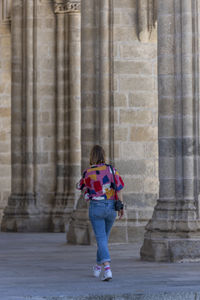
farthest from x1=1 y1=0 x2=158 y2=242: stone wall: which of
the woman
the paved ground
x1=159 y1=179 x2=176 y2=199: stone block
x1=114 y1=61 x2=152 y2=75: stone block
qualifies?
the woman

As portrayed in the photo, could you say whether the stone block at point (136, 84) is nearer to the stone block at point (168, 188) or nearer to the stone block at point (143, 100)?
the stone block at point (143, 100)

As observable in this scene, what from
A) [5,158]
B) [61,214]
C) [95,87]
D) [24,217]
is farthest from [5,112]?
[95,87]

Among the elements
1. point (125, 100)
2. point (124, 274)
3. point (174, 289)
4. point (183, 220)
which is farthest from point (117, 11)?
point (174, 289)

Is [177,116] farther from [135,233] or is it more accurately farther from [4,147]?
[4,147]

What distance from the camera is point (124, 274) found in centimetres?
1084

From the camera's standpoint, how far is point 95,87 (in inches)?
621

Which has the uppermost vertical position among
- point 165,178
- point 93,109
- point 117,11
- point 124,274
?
point 117,11

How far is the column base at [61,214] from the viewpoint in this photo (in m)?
19.2

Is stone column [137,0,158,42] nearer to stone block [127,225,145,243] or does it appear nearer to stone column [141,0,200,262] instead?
stone column [141,0,200,262]

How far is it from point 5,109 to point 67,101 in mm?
3677

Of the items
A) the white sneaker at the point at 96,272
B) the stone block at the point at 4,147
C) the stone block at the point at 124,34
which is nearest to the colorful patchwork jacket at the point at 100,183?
the white sneaker at the point at 96,272

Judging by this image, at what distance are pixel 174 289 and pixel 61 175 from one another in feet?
34.7

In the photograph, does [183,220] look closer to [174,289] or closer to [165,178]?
[165,178]

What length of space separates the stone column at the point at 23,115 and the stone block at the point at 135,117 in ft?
15.1
